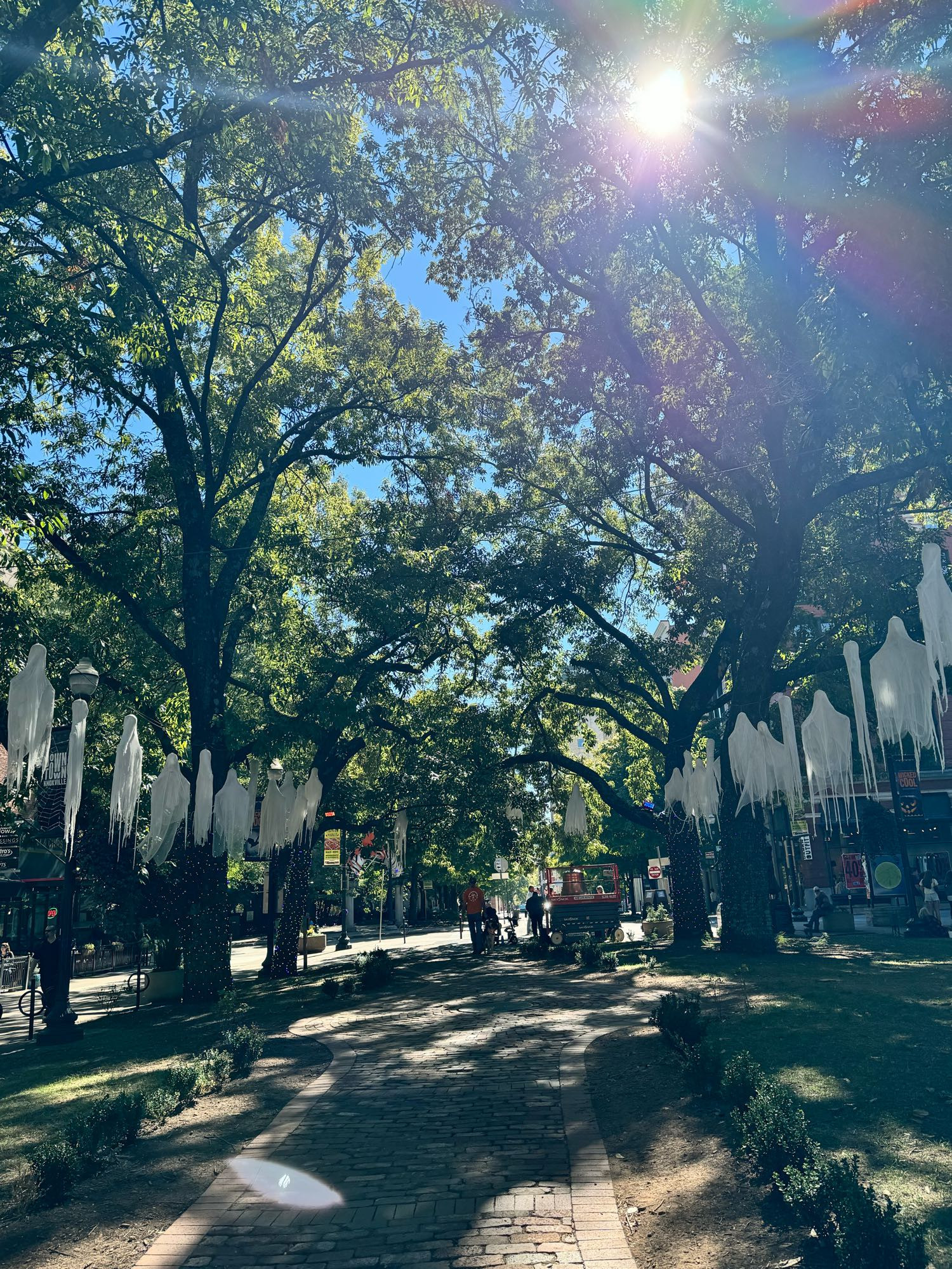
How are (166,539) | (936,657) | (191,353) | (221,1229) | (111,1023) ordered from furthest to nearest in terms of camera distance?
(166,539) < (191,353) < (111,1023) < (936,657) < (221,1229)

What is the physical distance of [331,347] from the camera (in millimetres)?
22766

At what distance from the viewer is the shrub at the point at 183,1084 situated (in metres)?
8.95

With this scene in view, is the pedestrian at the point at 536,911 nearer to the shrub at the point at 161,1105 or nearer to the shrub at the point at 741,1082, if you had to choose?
the shrub at the point at 161,1105

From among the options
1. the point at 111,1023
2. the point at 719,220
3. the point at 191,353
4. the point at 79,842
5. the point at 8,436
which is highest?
the point at 719,220

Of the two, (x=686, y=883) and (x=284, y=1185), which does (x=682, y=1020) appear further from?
(x=686, y=883)

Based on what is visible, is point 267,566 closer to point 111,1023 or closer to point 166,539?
point 166,539

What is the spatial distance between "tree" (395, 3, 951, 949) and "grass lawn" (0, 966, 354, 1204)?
9640mm

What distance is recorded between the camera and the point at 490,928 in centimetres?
3164

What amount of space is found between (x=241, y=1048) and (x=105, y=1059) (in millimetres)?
2749

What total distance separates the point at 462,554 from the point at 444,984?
10.7 m

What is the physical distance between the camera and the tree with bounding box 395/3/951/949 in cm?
1417

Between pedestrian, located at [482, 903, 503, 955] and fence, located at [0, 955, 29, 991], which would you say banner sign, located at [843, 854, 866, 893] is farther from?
fence, located at [0, 955, 29, 991]

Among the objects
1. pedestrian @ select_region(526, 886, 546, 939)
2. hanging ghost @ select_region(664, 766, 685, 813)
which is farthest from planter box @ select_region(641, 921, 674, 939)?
hanging ghost @ select_region(664, 766, 685, 813)

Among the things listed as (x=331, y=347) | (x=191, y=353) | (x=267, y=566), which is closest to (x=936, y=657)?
(x=191, y=353)
